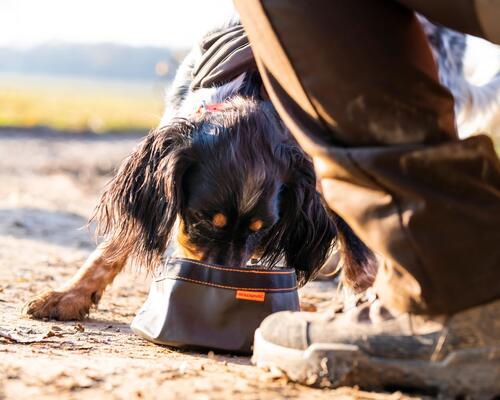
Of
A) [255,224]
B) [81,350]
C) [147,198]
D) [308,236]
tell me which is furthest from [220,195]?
[81,350]

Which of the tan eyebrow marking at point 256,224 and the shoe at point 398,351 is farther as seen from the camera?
the tan eyebrow marking at point 256,224

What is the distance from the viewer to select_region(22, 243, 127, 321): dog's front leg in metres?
4.03

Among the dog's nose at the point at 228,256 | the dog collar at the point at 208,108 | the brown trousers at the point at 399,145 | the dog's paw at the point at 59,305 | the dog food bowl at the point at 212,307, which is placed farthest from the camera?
the dog collar at the point at 208,108

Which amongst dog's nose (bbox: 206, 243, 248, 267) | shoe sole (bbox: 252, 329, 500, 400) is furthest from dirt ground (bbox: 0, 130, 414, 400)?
dog's nose (bbox: 206, 243, 248, 267)

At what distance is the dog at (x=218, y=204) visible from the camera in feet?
12.7

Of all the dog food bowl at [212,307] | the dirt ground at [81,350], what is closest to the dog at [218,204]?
the dirt ground at [81,350]

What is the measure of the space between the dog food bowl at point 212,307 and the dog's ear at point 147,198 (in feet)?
2.31

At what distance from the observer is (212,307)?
3209mm

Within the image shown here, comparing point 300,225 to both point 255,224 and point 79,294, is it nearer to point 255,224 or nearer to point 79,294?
point 255,224

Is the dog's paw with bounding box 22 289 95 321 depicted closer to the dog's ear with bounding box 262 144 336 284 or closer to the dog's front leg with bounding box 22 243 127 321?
the dog's front leg with bounding box 22 243 127 321

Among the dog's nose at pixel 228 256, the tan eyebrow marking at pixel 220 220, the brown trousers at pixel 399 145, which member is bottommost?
the dog's nose at pixel 228 256

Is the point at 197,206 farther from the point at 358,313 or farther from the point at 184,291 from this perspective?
the point at 358,313

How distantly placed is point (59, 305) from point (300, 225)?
45.3 inches

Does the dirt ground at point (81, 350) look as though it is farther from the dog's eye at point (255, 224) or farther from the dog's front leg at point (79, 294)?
the dog's eye at point (255, 224)
